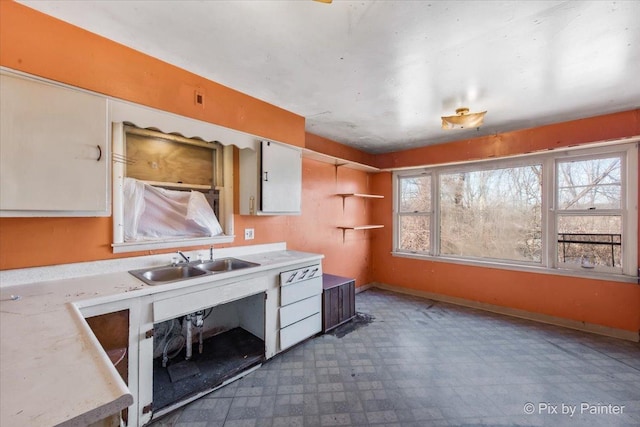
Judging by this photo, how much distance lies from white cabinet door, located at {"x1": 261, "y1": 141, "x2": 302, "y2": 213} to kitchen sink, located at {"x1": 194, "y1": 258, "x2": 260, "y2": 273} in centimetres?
54

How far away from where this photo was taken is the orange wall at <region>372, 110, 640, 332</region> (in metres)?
2.76

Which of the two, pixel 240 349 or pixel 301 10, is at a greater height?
pixel 301 10

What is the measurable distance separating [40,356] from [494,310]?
4.31 m

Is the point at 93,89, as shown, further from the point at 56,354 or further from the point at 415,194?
the point at 415,194

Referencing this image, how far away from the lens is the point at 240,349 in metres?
2.34

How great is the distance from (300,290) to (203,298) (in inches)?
37.5

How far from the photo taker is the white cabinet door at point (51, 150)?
1.30m

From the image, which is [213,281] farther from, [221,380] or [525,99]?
[525,99]

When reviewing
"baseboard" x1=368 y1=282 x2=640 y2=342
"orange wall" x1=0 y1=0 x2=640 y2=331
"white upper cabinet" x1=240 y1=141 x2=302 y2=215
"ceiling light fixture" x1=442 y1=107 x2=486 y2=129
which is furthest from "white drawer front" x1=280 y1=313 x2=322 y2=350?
"ceiling light fixture" x1=442 y1=107 x2=486 y2=129

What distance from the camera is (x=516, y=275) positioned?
3.35m

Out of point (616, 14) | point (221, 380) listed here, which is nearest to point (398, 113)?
point (616, 14)

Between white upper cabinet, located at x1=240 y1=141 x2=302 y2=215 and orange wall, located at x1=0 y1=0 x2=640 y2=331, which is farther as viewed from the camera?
white upper cabinet, located at x1=240 y1=141 x2=302 y2=215

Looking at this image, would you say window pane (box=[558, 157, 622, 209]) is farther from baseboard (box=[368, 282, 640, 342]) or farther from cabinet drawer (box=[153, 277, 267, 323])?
cabinet drawer (box=[153, 277, 267, 323])

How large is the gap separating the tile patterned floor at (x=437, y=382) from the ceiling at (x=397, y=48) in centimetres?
241
